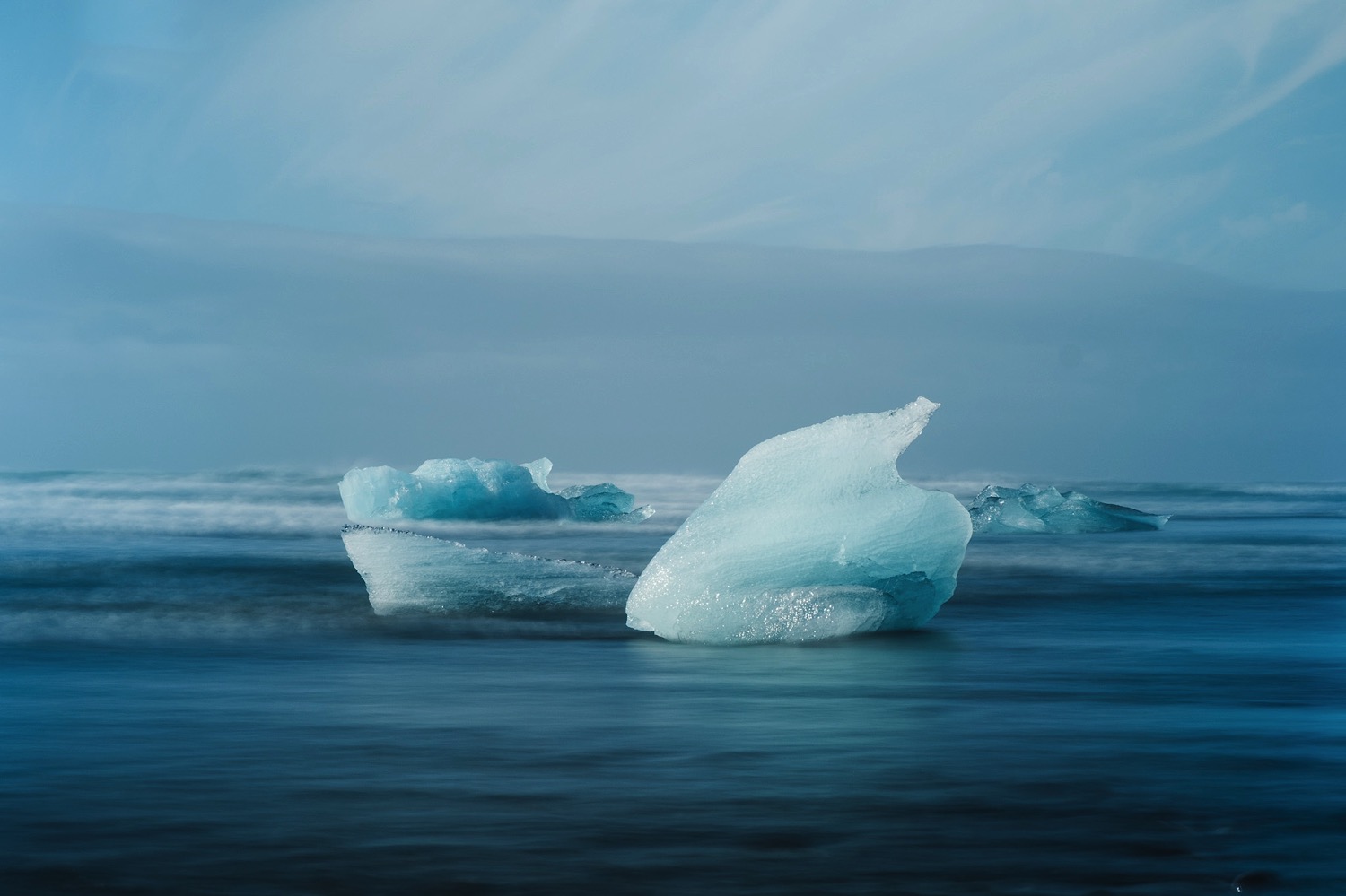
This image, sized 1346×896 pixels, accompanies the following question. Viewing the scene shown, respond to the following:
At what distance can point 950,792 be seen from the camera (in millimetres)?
5328

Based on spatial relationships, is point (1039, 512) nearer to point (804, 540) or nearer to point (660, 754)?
point (804, 540)

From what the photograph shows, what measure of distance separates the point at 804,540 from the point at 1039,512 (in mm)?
16554

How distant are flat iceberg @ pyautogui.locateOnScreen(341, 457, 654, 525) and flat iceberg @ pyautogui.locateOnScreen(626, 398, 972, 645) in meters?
15.0

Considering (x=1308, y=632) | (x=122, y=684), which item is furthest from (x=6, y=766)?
(x=1308, y=632)

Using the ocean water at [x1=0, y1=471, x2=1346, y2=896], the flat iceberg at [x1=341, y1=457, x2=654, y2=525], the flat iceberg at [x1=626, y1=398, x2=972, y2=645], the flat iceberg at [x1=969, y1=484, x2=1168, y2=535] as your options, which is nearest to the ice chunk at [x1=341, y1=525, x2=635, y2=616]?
the ocean water at [x1=0, y1=471, x2=1346, y2=896]

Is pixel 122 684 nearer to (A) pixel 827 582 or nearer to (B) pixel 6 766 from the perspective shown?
(B) pixel 6 766

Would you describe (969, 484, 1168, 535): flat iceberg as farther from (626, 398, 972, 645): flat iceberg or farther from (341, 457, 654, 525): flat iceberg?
(626, 398, 972, 645): flat iceberg

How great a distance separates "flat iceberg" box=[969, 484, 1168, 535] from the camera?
80.6 ft

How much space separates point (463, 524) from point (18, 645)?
15.6m

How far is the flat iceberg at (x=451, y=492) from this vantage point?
78.5ft

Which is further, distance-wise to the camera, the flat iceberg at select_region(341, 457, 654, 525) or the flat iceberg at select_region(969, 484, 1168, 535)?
the flat iceberg at select_region(969, 484, 1168, 535)

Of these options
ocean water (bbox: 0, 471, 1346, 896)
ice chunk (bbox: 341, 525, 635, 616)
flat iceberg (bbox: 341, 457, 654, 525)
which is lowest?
ocean water (bbox: 0, 471, 1346, 896)

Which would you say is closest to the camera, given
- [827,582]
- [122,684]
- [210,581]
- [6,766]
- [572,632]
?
[6,766]

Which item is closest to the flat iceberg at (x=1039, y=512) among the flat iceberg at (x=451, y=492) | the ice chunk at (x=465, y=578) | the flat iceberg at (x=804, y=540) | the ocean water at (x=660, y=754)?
the flat iceberg at (x=451, y=492)
